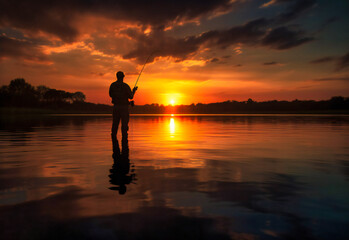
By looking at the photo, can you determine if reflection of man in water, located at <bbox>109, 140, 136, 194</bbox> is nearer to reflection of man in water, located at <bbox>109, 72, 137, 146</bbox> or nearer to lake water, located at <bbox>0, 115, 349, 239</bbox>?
lake water, located at <bbox>0, 115, 349, 239</bbox>

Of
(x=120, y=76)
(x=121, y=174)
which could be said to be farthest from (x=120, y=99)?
(x=121, y=174)

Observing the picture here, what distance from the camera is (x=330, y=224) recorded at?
3.44 meters

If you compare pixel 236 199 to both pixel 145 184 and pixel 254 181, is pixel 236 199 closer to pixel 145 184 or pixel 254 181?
pixel 254 181

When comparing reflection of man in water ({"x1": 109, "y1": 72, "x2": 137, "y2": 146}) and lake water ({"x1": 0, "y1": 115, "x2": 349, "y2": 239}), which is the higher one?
reflection of man in water ({"x1": 109, "y1": 72, "x2": 137, "y2": 146})

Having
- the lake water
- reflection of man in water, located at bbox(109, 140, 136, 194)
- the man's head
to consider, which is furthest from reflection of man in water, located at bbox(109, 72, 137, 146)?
the lake water

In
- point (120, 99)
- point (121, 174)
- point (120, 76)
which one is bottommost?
point (121, 174)

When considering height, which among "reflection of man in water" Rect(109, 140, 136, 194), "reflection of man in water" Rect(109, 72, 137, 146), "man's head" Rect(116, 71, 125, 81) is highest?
"man's head" Rect(116, 71, 125, 81)

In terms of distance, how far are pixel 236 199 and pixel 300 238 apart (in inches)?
Result: 56.9

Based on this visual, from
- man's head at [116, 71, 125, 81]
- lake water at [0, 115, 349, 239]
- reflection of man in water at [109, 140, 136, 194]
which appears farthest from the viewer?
man's head at [116, 71, 125, 81]

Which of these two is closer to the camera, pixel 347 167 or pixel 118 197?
pixel 118 197

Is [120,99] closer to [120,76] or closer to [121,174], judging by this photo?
[120,76]

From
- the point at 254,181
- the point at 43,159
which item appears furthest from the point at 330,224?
the point at 43,159

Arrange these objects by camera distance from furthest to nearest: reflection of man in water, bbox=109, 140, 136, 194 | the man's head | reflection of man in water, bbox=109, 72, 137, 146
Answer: the man's head, reflection of man in water, bbox=109, 72, 137, 146, reflection of man in water, bbox=109, 140, 136, 194

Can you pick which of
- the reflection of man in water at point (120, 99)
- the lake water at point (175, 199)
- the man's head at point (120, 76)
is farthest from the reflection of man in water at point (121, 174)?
the man's head at point (120, 76)
